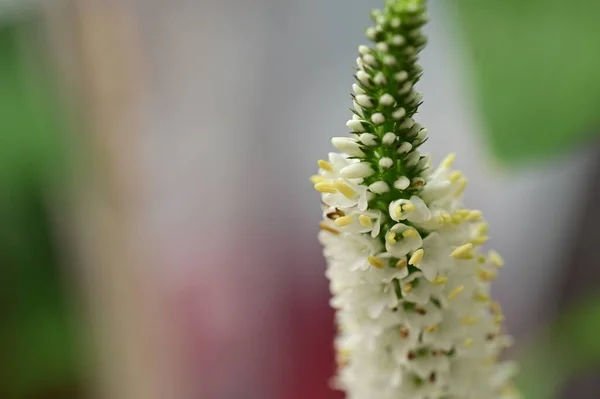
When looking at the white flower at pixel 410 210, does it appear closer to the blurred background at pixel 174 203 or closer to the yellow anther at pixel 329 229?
the yellow anther at pixel 329 229

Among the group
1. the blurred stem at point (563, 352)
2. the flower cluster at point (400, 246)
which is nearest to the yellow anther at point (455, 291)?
the flower cluster at point (400, 246)

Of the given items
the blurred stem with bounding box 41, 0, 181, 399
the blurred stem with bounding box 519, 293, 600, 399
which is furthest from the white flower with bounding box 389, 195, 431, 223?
the blurred stem with bounding box 41, 0, 181, 399

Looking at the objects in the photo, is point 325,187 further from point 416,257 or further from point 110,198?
point 110,198

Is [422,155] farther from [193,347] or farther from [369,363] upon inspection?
[193,347]

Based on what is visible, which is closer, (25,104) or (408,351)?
(408,351)

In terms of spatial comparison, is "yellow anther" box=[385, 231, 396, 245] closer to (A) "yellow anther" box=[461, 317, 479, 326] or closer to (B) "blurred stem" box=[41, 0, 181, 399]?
(A) "yellow anther" box=[461, 317, 479, 326]

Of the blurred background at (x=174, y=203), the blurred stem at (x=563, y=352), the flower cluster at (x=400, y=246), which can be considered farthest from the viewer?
the blurred background at (x=174, y=203)

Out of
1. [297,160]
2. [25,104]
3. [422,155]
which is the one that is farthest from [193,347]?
[422,155]
